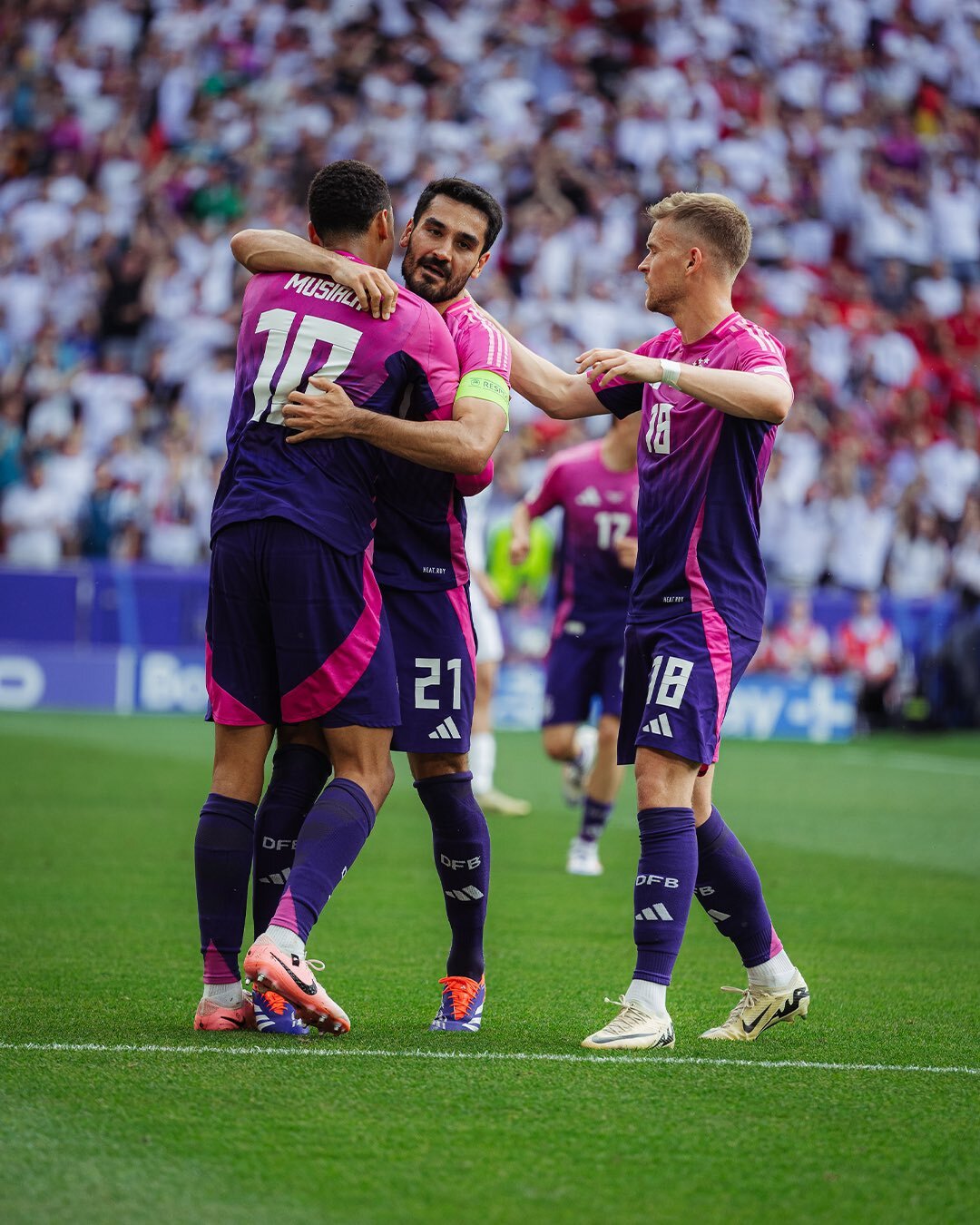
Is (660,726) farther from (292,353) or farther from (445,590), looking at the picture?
(292,353)

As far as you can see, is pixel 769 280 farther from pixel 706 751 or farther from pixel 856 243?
pixel 706 751

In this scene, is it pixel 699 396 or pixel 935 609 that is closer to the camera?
pixel 699 396

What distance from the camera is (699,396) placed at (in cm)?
469

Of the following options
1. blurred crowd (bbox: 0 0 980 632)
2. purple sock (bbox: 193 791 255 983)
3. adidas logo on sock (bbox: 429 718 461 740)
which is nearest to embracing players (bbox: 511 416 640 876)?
adidas logo on sock (bbox: 429 718 461 740)

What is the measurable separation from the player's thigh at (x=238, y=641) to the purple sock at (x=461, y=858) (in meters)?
0.62

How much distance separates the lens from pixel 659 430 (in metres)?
5.08

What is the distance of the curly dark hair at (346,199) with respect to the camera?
486 cm

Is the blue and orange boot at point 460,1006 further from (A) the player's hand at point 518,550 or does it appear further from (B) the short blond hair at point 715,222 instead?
(A) the player's hand at point 518,550

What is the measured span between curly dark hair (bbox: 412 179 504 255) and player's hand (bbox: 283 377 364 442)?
2.36 feet

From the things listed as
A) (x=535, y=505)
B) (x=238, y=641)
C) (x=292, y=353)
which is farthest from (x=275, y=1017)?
(x=535, y=505)

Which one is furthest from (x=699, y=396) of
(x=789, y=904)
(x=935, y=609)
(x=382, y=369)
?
(x=935, y=609)

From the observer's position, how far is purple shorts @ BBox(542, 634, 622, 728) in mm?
9516

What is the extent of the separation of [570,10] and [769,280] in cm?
570

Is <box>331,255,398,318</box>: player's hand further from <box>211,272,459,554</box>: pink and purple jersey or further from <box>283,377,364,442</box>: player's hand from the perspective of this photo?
<box>283,377,364,442</box>: player's hand
